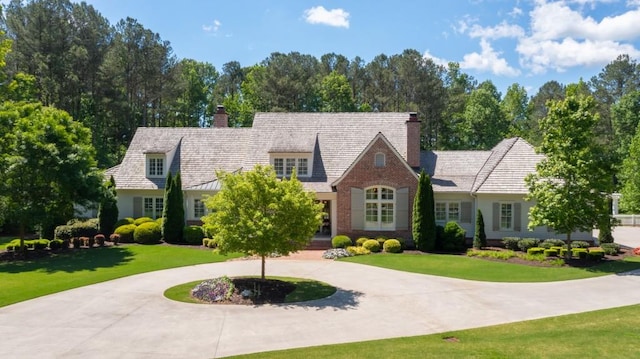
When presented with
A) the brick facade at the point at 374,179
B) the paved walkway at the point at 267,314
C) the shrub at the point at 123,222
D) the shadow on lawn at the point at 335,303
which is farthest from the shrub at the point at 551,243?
the shrub at the point at 123,222

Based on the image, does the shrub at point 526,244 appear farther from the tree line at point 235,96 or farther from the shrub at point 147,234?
the tree line at point 235,96

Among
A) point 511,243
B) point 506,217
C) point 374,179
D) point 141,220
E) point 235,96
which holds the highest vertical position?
point 235,96

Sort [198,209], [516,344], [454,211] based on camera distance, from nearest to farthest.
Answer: [516,344], [454,211], [198,209]

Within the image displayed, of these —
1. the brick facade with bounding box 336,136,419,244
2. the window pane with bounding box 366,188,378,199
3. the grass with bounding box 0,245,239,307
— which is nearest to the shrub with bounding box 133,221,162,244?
the grass with bounding box 0,245,239,307

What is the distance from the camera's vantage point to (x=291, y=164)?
31188mm

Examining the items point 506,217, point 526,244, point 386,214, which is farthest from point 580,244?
point 386,214

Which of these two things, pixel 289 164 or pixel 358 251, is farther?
pixel 289 164

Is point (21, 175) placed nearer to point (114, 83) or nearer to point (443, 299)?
point (443, 299)

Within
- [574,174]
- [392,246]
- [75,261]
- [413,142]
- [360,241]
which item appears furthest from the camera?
[413,142]

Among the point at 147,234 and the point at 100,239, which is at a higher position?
the point at 147,234

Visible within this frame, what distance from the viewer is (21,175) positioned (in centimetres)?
2397

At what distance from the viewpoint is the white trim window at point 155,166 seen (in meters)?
32.6

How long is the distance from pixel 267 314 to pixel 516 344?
7.13 metres

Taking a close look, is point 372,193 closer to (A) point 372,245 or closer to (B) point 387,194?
(B) point 387,194
